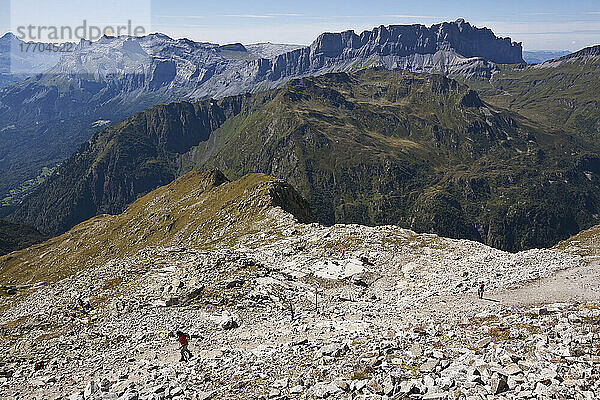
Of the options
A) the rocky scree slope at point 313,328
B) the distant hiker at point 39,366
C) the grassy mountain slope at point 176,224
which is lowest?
the grassy mountain slope at point 176,224

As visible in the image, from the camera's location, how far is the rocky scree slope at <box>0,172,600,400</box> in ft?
59.9

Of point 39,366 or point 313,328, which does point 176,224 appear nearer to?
point 39,366

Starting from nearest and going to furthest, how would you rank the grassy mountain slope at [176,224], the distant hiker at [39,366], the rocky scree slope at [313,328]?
the rocky scree slope at [313,328]
the distant hiker at [39,366]
the grassy mountain slope at [176,224]

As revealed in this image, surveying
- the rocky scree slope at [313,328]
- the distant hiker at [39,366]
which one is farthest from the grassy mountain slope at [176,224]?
the distant hiker at [39,366]

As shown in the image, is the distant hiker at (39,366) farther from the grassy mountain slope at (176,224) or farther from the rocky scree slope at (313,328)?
the grassy mountain slope at (176,224)

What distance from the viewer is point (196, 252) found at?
183 feet

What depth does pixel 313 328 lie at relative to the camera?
30141mm

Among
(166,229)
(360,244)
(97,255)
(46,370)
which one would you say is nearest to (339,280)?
(360,244)

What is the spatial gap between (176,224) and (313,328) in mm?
91616

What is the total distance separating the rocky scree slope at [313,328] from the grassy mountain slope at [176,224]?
28.5m

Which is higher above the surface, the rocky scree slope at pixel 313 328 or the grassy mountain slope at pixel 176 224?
the rocky scree slope at pixel 313 328

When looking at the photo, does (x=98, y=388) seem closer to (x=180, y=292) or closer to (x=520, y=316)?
(x=180, y=292)

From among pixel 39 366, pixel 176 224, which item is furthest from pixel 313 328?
pixel 176 224

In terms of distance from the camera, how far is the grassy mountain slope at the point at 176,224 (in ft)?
298
